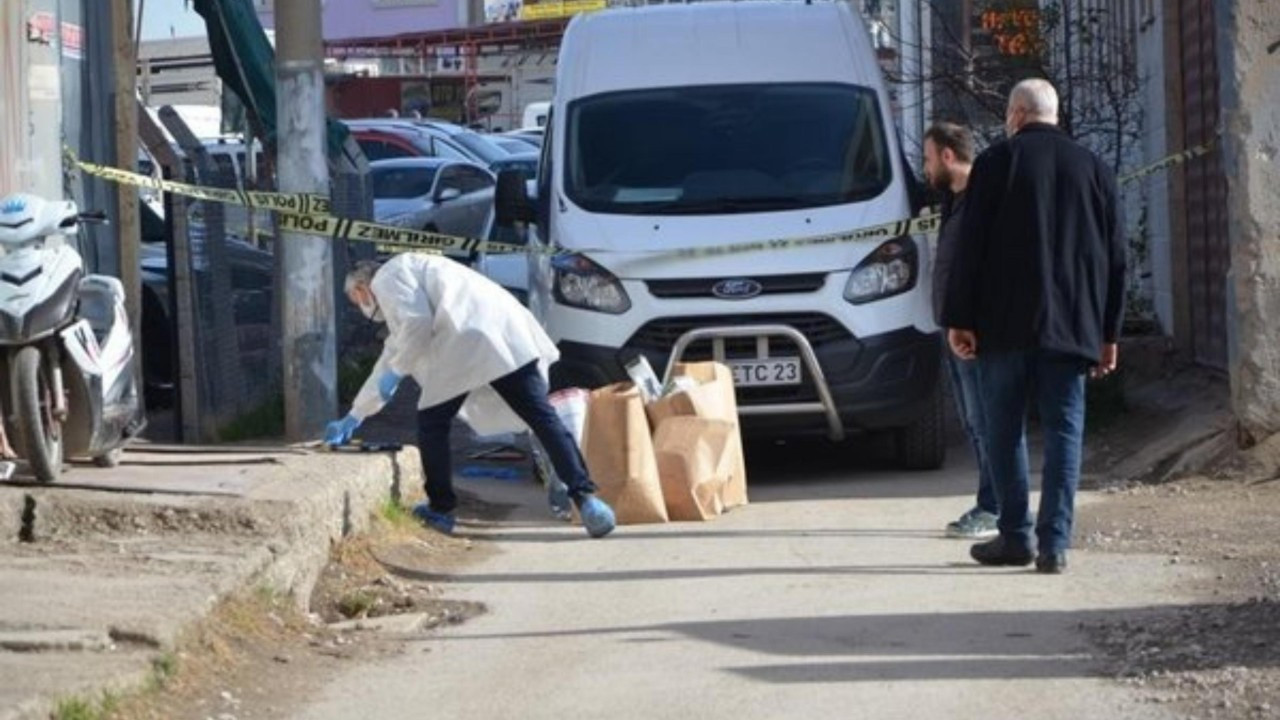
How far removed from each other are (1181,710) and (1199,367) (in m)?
8.18

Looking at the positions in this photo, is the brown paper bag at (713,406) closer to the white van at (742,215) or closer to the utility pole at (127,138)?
the white van at (742,215)

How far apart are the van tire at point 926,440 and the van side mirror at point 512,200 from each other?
2.37 metres

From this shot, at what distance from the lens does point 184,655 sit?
292 inches

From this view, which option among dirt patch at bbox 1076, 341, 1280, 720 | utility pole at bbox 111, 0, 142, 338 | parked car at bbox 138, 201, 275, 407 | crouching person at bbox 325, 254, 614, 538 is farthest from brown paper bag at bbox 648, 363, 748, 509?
parked car at bbox 138, 201, 275, 407

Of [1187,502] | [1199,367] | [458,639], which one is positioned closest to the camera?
[458,639]

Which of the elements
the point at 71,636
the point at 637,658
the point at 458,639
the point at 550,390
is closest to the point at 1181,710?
the point at 637,658

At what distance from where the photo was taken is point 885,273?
12.7 metres

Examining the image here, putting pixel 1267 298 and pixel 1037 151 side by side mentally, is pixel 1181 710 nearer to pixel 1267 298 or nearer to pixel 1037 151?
pixel 1037 151

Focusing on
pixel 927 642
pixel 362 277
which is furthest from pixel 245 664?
pixel 362 277

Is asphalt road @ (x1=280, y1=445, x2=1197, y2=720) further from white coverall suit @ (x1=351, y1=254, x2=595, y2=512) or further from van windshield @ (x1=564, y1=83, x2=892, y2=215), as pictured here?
van windshield @ (x1=564, y1=83, x2=892, y2=215)

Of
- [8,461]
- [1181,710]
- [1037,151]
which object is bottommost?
[1181,710]

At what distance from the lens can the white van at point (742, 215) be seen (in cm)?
1251

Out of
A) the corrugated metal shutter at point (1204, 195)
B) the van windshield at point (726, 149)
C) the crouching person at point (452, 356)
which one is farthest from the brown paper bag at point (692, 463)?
the corrugated metal shutter at point (1204, 195)

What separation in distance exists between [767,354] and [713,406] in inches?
34.9
